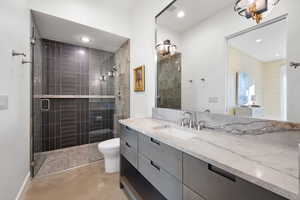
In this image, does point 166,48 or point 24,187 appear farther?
point 166,48

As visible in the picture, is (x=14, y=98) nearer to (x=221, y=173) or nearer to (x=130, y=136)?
(x=130, y=136)

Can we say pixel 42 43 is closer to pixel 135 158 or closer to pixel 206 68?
pixel 135 158

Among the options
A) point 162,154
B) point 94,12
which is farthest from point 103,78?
point 162,154

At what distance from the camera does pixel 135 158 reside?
4.53 feet

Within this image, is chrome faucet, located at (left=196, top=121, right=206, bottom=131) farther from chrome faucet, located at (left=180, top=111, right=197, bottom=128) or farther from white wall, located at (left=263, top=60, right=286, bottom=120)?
white wall, located at (left=263, top=60, right=286, bottom=120)

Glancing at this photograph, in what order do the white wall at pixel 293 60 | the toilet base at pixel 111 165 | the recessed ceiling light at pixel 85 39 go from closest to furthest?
the white wall at pixel 293 60
the toilet base at pixel 111 165
the recessed ceiling light at pixel 85 39

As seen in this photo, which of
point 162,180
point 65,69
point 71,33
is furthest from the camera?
point 65,69

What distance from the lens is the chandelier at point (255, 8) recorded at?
37.4 inches

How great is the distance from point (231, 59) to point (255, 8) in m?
0.39

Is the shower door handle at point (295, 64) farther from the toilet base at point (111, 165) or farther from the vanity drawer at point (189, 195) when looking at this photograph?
the toilet base at point (111, 165)

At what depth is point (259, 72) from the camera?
1.04 m

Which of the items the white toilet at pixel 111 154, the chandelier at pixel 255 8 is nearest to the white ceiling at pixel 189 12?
the chandelier at pixel 255 8

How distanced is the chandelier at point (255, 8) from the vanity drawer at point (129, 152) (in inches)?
61.2

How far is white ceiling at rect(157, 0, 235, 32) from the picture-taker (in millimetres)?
1303
